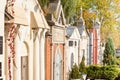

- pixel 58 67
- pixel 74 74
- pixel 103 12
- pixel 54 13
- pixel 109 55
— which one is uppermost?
pixel 103 12

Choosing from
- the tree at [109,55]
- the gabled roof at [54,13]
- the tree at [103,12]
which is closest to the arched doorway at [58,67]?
the gabled roof at [54,13]

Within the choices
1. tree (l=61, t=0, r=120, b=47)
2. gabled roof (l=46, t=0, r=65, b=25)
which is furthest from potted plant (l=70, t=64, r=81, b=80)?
tree (l=61, t=0, r=120, b=47)

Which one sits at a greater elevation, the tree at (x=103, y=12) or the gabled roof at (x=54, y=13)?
the tree at (x=103, y=12)

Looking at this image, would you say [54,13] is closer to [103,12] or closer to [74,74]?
[74,74]

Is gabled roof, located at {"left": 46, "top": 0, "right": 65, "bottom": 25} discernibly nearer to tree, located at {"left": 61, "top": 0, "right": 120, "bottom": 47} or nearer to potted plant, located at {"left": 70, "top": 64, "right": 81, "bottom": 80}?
potted plant, located at {"left": 70, "top": 64, "right": 81, "bottom": 80}

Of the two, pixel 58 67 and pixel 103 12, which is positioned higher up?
pixel 103 12

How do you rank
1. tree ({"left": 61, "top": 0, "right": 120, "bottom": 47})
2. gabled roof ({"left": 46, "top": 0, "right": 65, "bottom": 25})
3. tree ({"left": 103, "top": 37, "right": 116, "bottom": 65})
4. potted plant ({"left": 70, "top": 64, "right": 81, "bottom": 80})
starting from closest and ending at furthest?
gabled roof ({"left": 46, "top": 0, "right": 65, "bottom": 25})
potted plant ({"left": 70, "top": 64, "right": 81, "bottom": 80})
tree ({"left": 103, "top": 37, "right": 116, "bottom": 65})
tree ({"left": 61, "top": 0, "right": 120, "bottom": 47})

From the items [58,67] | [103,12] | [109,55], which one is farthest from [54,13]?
[103,12]

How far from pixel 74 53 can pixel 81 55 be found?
8.16 feet

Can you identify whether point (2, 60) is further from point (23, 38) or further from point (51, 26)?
point (51, 26)

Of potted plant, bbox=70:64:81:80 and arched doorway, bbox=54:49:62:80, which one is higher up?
arched doorway, bbox=54:49:62:80

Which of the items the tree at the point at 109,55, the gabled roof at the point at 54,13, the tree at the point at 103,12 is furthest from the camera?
the tree at the point at 103,12

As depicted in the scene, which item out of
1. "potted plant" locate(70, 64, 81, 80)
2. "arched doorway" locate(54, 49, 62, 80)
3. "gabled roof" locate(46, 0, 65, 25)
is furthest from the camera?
"potted plant" locate(70, 64, 81, 80)

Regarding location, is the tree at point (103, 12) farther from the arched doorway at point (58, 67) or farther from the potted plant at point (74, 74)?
the arched doorway at point (58, 67)
